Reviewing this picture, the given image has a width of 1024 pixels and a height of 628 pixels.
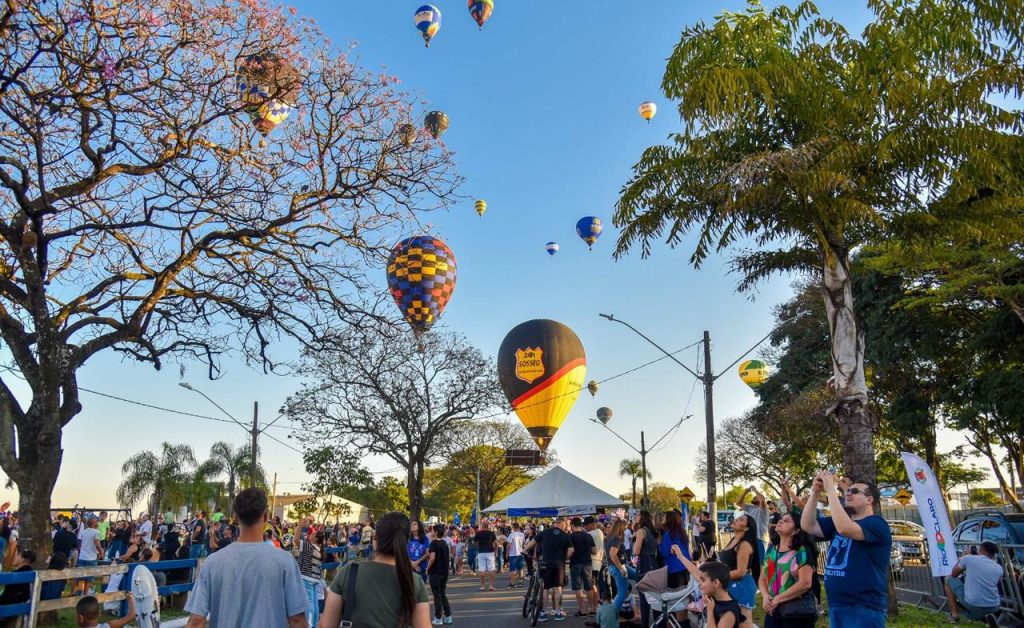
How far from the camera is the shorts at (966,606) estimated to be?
37.7ft

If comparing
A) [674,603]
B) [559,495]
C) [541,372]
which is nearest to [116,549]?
[559,495]

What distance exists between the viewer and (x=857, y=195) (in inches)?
518

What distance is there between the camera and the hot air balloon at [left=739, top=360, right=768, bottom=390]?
43.2 metres

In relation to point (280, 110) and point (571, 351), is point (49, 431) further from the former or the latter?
point (571, 351)

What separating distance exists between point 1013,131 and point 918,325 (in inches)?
649

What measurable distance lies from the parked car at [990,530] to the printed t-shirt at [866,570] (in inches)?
385

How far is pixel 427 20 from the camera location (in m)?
22.6

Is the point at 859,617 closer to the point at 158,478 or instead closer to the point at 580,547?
the point at 580,547

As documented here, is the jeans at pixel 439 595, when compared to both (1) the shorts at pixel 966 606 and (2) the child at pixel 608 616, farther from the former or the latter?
(1) the shorts at pixel 966 606

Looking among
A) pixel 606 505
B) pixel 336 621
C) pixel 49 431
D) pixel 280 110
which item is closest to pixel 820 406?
pixel 606 505

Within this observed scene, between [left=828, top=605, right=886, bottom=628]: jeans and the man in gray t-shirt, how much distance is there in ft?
12.4

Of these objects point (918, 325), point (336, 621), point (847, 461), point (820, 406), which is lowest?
point (336, 621)

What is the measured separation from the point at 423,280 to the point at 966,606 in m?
15.3

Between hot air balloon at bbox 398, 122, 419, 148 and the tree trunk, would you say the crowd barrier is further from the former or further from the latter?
the tree trunk
